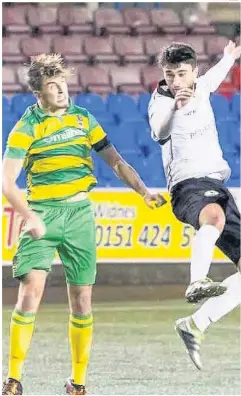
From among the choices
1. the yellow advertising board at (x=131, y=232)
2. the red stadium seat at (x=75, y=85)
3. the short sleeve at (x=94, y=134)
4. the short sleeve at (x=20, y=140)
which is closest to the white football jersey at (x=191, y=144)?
the short sleeve at (x=94, y=134)

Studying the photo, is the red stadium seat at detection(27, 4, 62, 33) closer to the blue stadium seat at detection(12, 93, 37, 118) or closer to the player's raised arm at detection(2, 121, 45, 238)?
the blue stadium seat at detection(12, 93, 37, 118)

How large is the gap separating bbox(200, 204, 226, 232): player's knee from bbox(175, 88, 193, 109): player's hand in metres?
0.42

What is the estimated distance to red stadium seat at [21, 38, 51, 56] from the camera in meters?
11.4

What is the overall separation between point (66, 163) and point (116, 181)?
4383 mm

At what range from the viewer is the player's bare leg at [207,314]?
596 centimetres

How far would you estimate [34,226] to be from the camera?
5.89 m

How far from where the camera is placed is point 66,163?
5988 millimetres

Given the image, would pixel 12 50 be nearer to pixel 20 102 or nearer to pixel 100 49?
pixel 100 49

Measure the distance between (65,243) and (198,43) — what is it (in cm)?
603

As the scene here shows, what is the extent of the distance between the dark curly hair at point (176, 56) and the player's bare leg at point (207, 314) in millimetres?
894

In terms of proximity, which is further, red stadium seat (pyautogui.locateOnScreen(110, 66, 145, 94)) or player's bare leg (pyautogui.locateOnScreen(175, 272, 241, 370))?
red stadium seat (pyautogui.locateOnScreen(110, 66, 145, 94))

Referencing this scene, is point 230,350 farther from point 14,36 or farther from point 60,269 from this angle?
A: point 14,36

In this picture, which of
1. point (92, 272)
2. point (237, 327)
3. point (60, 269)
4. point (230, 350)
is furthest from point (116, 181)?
point (92, 272)

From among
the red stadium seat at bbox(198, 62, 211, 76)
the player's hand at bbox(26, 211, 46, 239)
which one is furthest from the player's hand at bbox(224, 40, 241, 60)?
the player's hand at bbox(26, 211, 46, 239)
